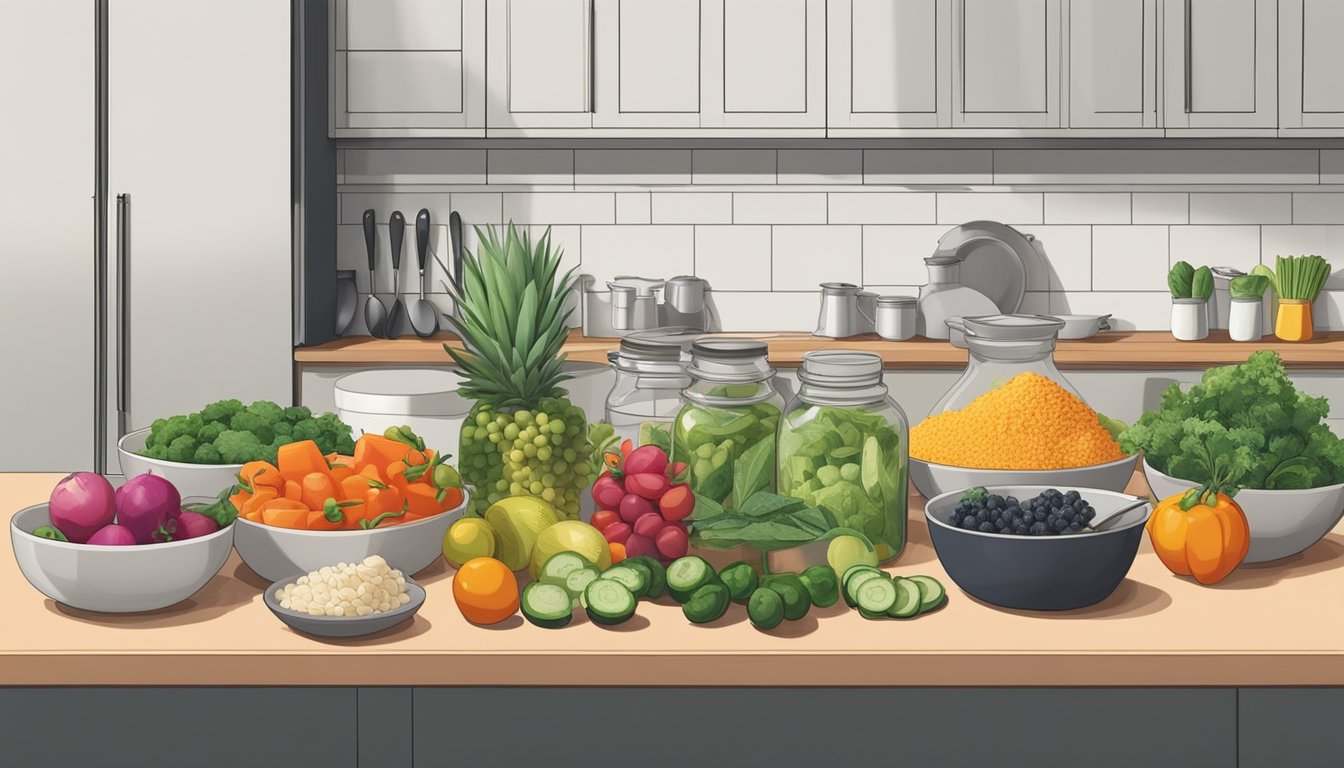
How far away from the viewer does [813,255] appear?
13.8ft

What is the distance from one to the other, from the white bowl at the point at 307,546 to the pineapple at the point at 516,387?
19 cm

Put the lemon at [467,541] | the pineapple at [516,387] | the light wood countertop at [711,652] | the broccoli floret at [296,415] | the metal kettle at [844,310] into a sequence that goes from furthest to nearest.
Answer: the metal kettle at [844,310], the broccoli floret at [296,415], the pineapple at [516,387], the lemon at [467,541], the light wood countertop at [711,652]

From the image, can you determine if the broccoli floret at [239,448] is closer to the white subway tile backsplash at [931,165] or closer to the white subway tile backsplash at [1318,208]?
the white subway tile backsplash at [931,165]

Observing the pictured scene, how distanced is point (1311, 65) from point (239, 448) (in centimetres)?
343

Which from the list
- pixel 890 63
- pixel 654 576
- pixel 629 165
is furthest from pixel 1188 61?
pixel 654 576

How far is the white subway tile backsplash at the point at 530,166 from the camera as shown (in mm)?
4176

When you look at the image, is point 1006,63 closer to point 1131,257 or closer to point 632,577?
point 1131,257

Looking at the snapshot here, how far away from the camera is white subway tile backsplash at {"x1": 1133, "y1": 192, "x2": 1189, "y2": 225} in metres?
4.18

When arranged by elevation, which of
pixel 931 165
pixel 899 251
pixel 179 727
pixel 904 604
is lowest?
pixel 179 727

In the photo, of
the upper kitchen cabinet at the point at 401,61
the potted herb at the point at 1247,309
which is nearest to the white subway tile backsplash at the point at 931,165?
the potted herb at the point at 1247,309

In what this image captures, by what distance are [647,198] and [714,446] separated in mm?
2774

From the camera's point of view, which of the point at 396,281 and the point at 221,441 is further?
the point at 396,281

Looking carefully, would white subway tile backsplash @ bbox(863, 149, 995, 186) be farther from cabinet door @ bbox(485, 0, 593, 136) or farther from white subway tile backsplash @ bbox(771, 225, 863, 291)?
cabinet door @ bbox(485, 0, 593, 136)

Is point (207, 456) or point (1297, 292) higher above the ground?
point (1297, 292)
